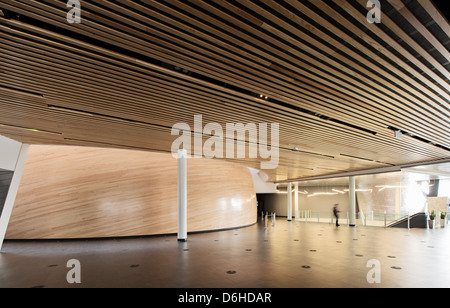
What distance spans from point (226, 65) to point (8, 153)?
25.7 ft

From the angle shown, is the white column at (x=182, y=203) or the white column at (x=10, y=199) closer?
the white column at (x=10, y=199)

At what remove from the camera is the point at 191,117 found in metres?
6.27

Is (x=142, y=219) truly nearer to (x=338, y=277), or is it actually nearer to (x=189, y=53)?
(x=338, y=277)

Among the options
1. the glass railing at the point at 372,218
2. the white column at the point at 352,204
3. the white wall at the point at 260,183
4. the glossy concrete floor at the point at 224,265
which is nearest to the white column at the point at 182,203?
the glossy concrete floor at the point at 224,265

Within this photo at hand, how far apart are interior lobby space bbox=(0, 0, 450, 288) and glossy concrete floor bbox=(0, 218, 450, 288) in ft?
0.18

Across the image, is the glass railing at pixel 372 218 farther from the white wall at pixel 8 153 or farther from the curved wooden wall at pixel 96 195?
the white wall at pixel 8 153

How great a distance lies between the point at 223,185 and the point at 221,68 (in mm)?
10571

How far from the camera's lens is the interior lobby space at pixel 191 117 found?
3020 mm

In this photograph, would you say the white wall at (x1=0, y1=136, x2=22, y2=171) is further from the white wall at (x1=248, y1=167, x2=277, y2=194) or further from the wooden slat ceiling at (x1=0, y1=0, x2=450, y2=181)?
the white wall at (x1=248, y1=167, x2=277, y2=194)

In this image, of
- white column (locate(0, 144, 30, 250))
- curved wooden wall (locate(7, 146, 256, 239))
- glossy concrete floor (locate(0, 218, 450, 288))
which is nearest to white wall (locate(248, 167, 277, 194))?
curved wooden wall (locate(7, 146, 256, 239))

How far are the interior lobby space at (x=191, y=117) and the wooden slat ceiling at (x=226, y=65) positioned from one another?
2cm

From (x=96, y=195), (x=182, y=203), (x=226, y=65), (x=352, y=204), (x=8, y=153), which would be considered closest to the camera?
(x=226, y=65)

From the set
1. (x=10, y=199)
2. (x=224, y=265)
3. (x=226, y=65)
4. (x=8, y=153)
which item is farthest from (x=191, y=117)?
(x=10, y=199)

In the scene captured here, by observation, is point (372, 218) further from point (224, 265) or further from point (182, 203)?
point (224, 265)
